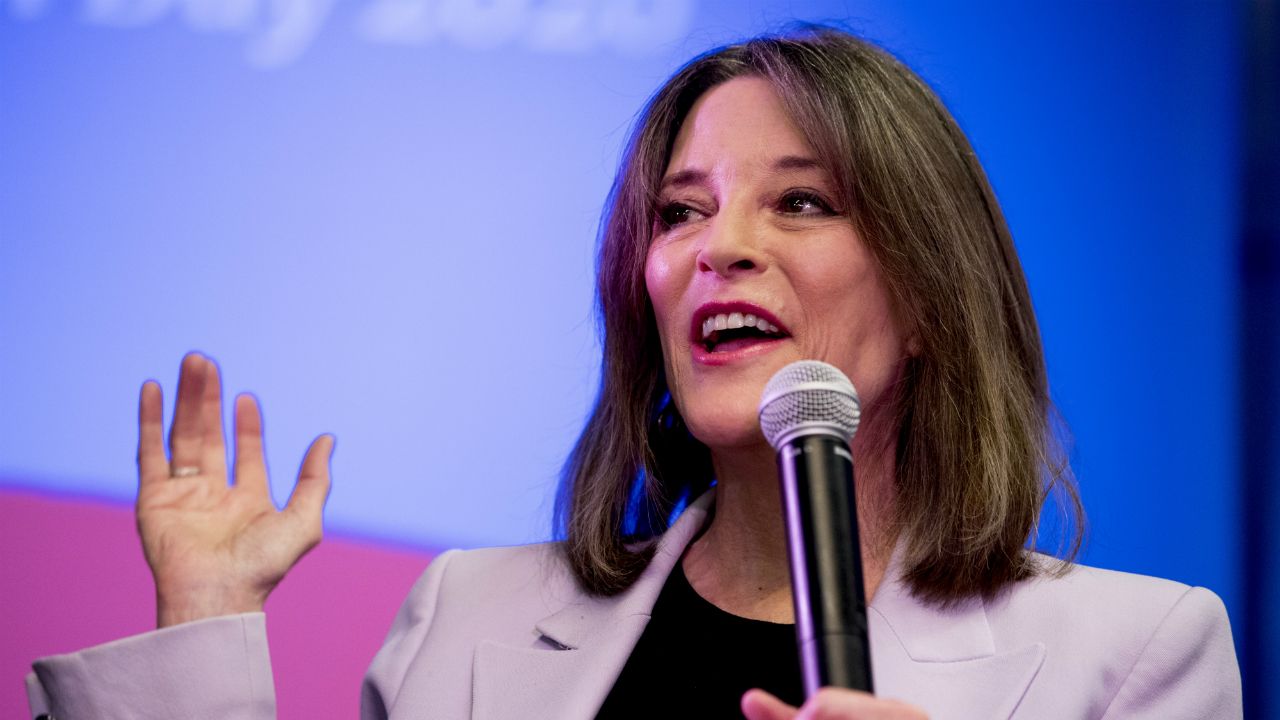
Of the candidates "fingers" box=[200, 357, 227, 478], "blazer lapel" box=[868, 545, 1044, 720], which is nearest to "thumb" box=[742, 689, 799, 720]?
"blazer lapel" box=[868, 545, 1044, 720]

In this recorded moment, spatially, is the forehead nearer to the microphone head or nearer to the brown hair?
the brown hair

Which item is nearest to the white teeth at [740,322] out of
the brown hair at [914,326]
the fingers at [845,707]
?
the brown hair at [914,326]

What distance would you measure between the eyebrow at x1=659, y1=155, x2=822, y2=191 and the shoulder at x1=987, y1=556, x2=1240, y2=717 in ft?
2.15

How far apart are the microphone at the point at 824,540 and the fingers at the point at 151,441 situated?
0.81 m

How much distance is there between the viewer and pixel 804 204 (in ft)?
5.43

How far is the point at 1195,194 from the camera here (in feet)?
8.19

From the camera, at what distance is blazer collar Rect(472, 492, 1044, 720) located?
4.71ft

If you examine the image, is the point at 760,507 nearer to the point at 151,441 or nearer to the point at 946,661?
the point at 946,661

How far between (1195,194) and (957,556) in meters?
1.34

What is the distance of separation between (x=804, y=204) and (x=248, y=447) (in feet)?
2.64

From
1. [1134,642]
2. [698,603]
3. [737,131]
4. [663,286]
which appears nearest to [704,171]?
[737,131]

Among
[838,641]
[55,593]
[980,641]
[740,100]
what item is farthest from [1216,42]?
[55,593]

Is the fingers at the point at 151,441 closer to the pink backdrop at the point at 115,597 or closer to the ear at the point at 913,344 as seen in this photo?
the pink backdrop at the point at 115,597

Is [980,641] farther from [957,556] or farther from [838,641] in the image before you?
[838,641]
